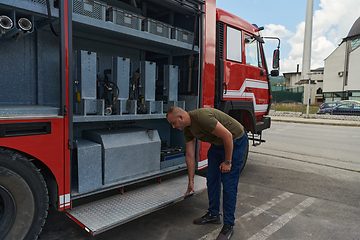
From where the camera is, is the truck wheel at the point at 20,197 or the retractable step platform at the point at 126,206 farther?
the retractable step platform at the point at 126,206

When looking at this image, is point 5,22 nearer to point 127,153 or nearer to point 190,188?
point 127,153

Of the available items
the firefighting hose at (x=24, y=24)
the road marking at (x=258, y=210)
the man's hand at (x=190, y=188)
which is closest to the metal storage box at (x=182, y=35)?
the firefighting hose at (x=24, y=24)

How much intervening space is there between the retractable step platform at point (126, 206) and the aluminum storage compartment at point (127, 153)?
0.80ft

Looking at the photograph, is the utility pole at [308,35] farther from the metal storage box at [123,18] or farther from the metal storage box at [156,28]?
the metal storage box at [123,18]

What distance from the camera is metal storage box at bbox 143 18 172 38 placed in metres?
3.57

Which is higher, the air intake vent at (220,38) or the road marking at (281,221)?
the air intake vent at (220,38)

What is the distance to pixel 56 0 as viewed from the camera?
8.79 feet

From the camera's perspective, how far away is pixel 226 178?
123 inches

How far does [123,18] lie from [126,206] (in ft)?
7.62

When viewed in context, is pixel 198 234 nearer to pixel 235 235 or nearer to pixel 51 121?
pixel 235 235

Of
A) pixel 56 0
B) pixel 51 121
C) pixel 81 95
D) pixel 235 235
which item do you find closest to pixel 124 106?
pixel 81 95

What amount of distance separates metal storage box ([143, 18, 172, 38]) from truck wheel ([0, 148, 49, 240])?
7.38ft

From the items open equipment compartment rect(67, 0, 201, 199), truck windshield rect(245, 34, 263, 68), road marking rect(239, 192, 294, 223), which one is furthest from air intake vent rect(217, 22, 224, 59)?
road marking rect(239, 192, 294, 223)

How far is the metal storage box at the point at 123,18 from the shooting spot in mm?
3188
